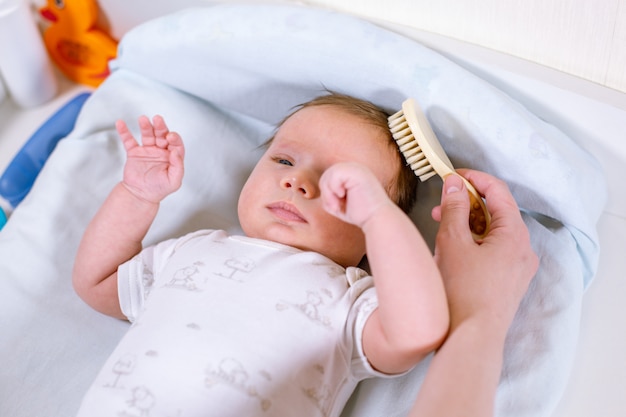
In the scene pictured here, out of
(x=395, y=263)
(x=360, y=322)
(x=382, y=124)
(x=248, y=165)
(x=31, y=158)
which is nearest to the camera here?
(x=395, y=263)

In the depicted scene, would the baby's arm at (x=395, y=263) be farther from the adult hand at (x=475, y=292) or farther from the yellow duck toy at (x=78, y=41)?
the yellow duck toy at (x=78, y=41)

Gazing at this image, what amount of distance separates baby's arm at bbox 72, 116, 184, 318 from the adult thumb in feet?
1.19

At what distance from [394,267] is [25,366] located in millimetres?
559

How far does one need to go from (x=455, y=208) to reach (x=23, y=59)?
0.91m

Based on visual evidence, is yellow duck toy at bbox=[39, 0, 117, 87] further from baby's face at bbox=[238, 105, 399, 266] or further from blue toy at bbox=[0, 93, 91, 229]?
baby's face at bbox=[238, 105, 399, 266]

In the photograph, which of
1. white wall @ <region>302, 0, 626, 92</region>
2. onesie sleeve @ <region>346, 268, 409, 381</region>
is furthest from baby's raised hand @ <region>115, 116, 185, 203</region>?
white wall @ <region>302, 0, 626, 92</region>

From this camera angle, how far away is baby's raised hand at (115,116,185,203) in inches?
38.9

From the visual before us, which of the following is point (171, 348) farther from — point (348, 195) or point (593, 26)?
point (593, 26)

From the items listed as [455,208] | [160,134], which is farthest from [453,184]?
[160,134]

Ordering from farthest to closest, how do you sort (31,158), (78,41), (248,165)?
A: (78,41) → (31,158) → (248,165)

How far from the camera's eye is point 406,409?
2.97ft

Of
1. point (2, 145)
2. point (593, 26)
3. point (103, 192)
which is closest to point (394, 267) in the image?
point (593, 26)

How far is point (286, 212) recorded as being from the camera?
0.94m

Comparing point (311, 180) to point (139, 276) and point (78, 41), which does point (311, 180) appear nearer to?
point (139, 276)
